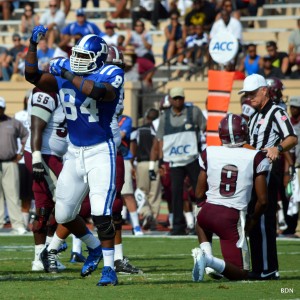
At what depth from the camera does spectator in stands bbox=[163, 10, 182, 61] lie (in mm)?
22969

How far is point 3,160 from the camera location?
53.1 feet

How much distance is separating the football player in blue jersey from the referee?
1.31 meters

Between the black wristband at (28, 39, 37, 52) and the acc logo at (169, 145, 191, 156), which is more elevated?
the black wristband at (28, 39, 37, 52)

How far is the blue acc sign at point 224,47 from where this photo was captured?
15789 mm

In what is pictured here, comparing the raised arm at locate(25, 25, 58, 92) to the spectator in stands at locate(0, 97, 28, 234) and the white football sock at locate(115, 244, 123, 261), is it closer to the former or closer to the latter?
the white football sock at locate(115, 244, 123, 261)

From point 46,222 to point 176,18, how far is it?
1279 cm

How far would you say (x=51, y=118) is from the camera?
10805 millimetres

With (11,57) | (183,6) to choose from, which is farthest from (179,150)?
(183,6)

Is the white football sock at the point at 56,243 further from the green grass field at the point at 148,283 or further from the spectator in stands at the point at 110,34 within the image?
the spectator in stands at the point at 110,34

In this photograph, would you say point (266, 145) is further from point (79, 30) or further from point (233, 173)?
point (79, 30)

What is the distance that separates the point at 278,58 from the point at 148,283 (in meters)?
11.7

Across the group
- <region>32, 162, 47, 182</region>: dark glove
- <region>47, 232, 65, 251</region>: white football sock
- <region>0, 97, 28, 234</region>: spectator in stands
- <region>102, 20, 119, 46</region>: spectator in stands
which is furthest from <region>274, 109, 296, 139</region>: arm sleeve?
<region>102, 20, 119, 46</region>: spectator in stands

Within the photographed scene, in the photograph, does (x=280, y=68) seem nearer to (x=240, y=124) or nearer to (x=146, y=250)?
(x=146, y=250)

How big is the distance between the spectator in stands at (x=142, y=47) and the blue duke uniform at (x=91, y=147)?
41.4 ft
